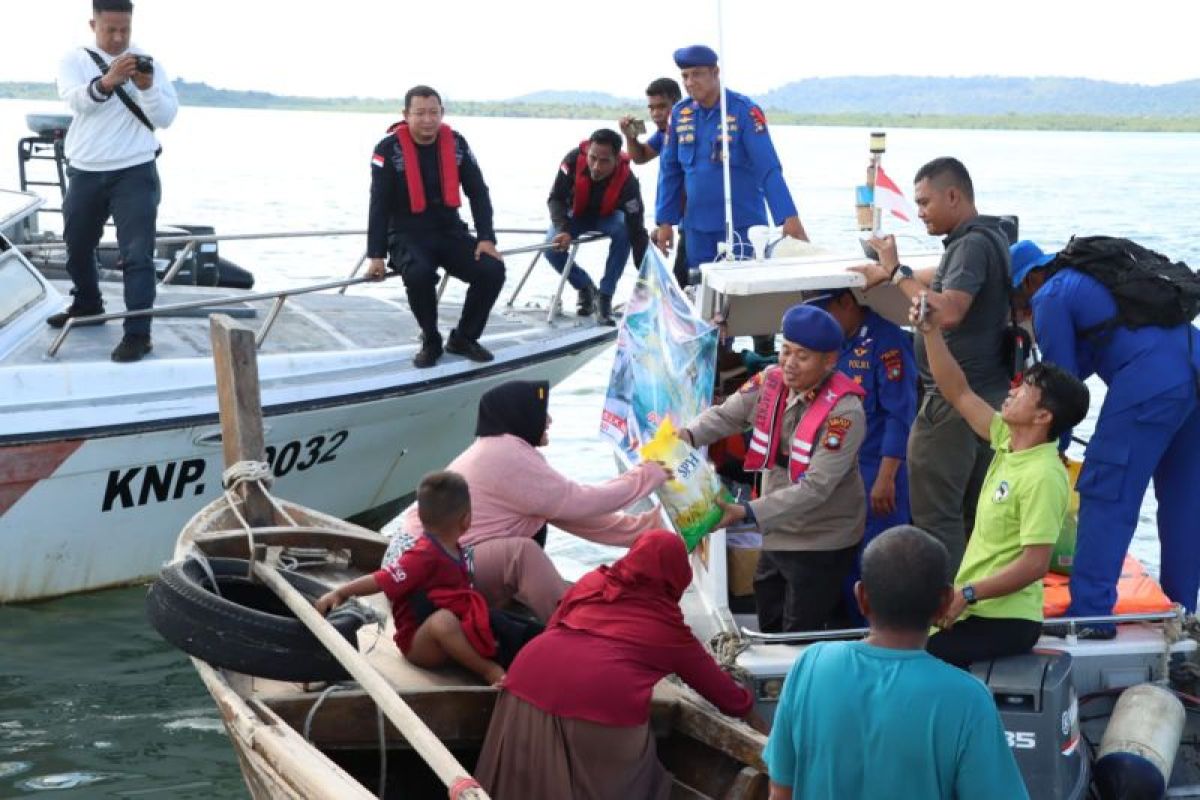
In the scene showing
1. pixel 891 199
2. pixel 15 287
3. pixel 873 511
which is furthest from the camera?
pixel 15 287

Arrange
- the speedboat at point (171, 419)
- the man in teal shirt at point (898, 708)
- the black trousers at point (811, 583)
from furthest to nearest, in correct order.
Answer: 1. the speedboat at point (171, 419)
2. the black trousers at point (811, 583)
3. the man in teal shirt at point (898, 708)

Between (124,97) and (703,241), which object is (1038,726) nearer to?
(703,241)

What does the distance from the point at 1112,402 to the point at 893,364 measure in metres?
0.87

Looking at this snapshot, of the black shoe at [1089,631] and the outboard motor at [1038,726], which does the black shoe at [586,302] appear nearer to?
the black shoe at [1089,631]

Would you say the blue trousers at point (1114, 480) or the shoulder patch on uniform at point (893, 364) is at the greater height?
the shoulder patch on uniform at point (893, 364)

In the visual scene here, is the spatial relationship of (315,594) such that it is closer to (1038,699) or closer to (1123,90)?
(1038,699)

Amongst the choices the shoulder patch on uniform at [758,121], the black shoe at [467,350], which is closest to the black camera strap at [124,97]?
the black shoe at [467,350]

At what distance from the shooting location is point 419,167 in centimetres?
916

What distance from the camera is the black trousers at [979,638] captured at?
5.20m

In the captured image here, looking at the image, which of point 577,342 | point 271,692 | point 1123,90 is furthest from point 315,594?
point 1123,90

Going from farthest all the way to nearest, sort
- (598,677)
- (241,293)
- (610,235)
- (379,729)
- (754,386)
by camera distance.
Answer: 1. (610,235)
2. (241,293)
3. (754,386)
4. (379,729)
5. (598,677)

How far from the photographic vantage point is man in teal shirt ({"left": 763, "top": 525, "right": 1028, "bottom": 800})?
3.24 meters

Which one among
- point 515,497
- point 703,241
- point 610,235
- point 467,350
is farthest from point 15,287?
point 515,497

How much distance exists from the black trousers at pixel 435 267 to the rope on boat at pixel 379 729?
13.1 ft
